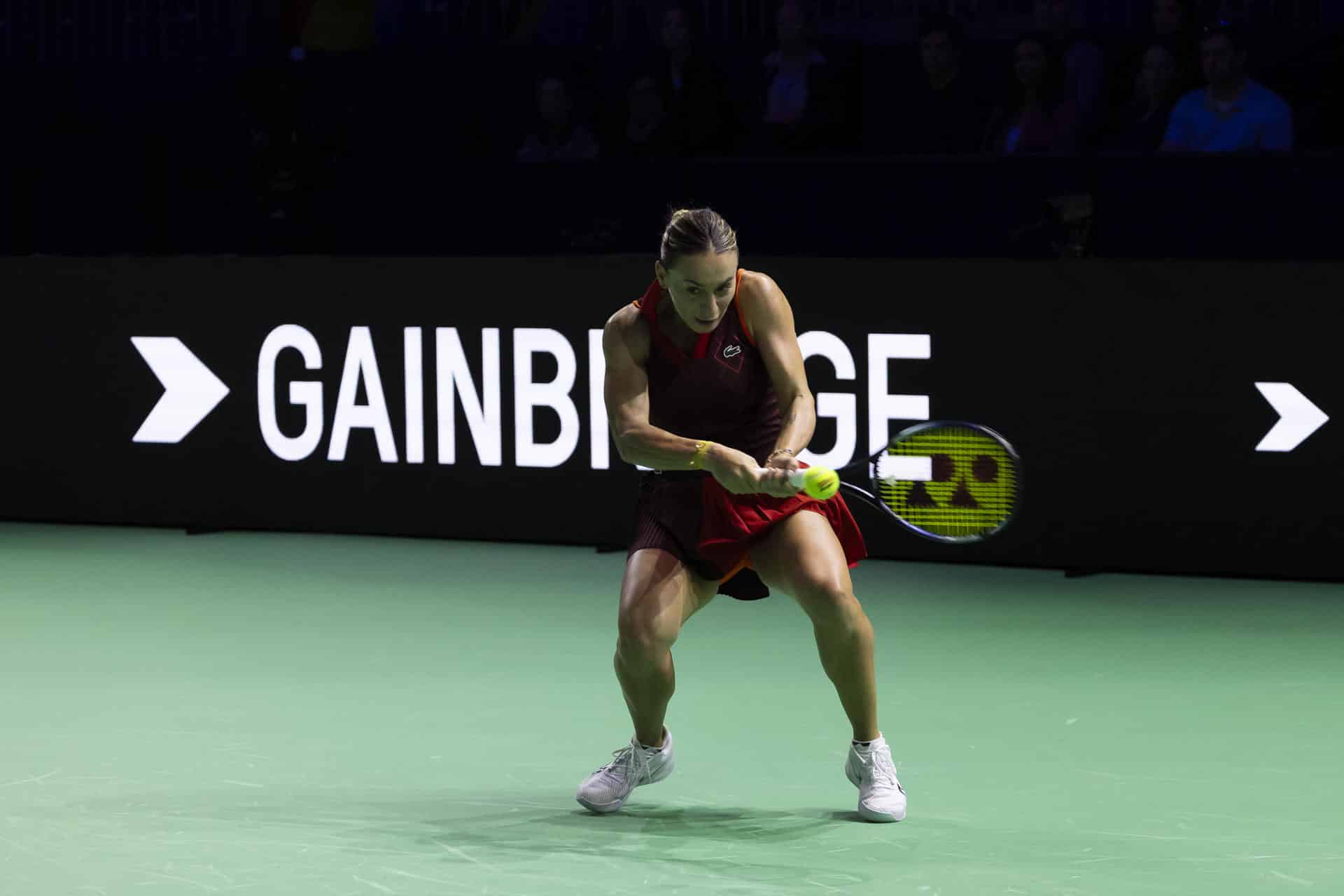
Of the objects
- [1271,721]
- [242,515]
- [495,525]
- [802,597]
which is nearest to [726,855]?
[802,597]

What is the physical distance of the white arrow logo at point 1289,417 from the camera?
316 inches

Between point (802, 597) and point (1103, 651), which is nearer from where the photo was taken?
point (802, 597)

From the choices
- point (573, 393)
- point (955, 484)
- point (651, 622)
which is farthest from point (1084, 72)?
point (651, 622)

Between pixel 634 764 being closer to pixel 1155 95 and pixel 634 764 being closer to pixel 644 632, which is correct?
pixel 644 632

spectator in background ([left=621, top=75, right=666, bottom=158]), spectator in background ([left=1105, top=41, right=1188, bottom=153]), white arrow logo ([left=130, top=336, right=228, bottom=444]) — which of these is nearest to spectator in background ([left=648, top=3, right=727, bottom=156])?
spectator in background ([left=621, top=75, right=666, bottom=158])

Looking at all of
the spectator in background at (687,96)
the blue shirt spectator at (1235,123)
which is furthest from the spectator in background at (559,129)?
the blue shirt spectator at (1235,123)

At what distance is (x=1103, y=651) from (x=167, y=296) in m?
4.79

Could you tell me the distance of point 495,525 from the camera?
937cm

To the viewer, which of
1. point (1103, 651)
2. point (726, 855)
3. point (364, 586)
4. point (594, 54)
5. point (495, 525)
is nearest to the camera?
point (726, 855)

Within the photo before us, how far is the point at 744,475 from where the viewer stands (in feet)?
15.8

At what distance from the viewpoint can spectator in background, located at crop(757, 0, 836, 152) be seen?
998cm

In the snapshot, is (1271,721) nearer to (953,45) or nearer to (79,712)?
(79,712)

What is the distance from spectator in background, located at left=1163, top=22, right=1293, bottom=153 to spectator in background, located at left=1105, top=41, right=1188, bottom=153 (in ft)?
0.45

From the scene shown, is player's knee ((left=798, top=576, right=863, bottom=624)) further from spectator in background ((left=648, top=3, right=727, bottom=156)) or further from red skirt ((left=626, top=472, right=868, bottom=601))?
spectator in background ((left=648, top=3, right=727, bottom=156))
